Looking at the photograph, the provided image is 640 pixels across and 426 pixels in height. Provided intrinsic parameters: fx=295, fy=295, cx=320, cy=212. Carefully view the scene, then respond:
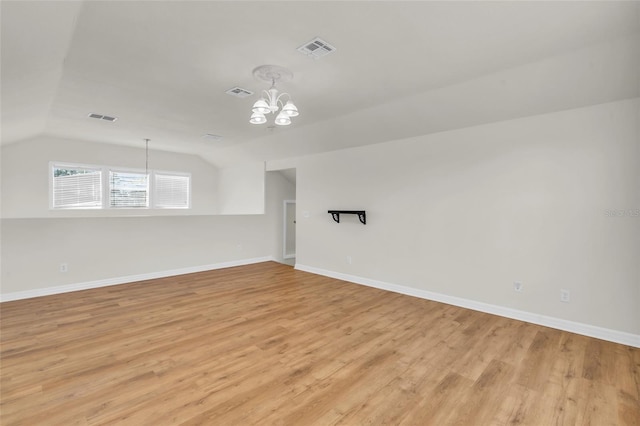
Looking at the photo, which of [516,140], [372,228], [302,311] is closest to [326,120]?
[372,228]

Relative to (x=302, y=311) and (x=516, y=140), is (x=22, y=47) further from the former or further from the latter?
(x=516, y=140)

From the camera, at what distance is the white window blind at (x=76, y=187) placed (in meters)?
6.29

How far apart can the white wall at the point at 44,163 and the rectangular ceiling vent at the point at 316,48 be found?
6.39 m

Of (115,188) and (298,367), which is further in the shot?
(115,188)

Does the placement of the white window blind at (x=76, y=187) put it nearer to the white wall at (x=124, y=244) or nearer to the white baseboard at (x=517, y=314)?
the white wall at (x=124, y=244)

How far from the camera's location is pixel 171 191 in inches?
314

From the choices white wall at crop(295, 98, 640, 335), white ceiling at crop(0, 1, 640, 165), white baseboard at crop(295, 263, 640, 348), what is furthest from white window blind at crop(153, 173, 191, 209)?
white baseboard at crop(295, 263, 640, 348)

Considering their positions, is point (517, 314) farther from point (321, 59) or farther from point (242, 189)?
point (242, 189)

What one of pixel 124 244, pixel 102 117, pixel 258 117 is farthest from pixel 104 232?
pixel 258 117

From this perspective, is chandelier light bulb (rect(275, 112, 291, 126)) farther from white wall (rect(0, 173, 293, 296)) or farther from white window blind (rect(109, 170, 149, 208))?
white window blind (rect(109, 170, 149, 208))

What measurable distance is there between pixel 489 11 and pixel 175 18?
222 centimetres

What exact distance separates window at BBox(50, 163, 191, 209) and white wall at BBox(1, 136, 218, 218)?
13 cm

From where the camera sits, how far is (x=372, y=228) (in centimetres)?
521

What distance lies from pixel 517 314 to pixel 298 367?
113 inches
